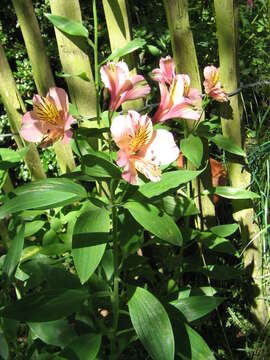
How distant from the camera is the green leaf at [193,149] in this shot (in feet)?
4.34

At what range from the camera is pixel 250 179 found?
1676mm

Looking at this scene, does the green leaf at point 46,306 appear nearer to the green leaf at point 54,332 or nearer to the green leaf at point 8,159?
the green leaf at point 54,332

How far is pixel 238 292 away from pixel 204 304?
1.95 feet

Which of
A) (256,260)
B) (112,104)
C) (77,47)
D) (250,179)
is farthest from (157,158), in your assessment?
(256,260)

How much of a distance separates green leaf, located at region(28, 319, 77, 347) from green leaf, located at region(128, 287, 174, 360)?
0.71ft

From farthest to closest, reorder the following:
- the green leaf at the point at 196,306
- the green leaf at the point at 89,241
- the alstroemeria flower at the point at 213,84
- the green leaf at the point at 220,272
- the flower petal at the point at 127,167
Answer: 1. the green leaf at the point at 220,272
2. the alstroemeria flower at the point at 213,84
3. the green leaf at the point at 196,306
4. the green leaf at the point at 89,241
5. the flower petal at the point at 127,167

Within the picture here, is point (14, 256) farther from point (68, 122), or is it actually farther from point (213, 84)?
point (213, 84)

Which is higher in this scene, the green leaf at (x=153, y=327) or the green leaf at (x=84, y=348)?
the green leaf at (x=153, y=327)

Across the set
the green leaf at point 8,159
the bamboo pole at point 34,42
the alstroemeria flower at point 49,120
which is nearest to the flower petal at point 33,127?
the alstroemeria flower at point 49,120

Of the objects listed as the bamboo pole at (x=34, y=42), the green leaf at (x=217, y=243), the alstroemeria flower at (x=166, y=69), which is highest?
the bamboo pole at (x=34, y=42)

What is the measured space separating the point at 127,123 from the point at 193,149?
470 mm

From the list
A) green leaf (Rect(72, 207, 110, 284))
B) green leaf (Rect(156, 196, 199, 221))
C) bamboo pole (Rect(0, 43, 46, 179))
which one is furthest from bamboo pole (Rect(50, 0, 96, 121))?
green leaf (Rect(72, 207, 110, 284))

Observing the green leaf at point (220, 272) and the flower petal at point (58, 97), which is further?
the green leaf at point (220, 272)

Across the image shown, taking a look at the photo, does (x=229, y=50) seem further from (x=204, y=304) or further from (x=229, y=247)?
(x=204, y=304)
